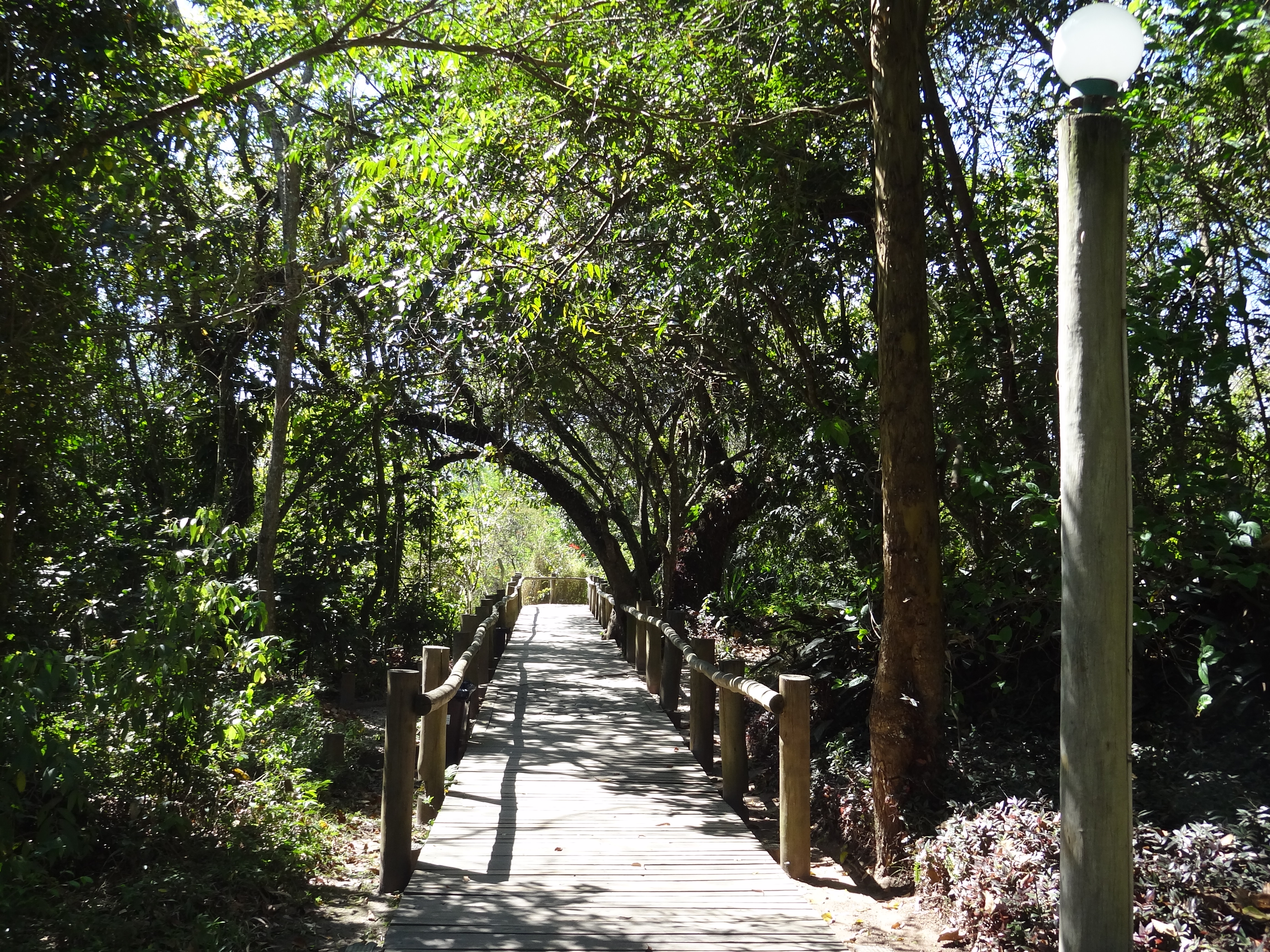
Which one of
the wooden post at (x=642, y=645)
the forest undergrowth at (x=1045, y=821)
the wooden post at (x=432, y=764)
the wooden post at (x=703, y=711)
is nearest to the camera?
the forest undergrowth at (x=1045, y=821)

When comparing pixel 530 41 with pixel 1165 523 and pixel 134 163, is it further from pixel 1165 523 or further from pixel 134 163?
pixel 1165 523

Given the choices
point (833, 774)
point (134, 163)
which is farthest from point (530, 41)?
point (833, 774)

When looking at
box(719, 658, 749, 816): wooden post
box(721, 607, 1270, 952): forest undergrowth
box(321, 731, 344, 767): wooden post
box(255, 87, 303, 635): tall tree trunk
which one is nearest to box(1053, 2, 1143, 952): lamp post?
box(721, 607, 1270, 952): forest undergrowth

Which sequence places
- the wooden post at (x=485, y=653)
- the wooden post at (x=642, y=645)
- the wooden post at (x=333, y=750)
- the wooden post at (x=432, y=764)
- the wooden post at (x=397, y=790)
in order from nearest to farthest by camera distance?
1. the wooden post at (x=397, y=790)
2. the wooden post at (x=432, y=764)
3. the wooden post at (x=333, y=750)
4. the wooden post at (x=485, y=653)
5. the wooden post at (x=642, y=645)

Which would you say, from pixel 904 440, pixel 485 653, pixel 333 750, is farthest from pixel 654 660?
pixel 904 440

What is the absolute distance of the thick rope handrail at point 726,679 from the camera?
5.71 meters

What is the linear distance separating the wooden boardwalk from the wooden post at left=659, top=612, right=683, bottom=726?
847mm

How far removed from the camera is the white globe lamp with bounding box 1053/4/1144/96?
2.97m

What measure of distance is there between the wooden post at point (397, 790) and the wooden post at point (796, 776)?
6.76 feet

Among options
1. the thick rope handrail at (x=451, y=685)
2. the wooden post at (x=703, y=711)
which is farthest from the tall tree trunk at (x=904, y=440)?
the thick rope handrail at (x=451, y=685)

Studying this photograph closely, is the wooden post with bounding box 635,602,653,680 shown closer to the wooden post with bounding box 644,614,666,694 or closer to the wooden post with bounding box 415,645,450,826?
the wooden post with bounding box 644,614,666,694

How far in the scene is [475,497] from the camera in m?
27.2

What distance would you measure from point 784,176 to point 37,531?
641 centimetres

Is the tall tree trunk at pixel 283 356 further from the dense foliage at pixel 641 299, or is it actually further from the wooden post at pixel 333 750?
the wooden post at pixel 333 750
